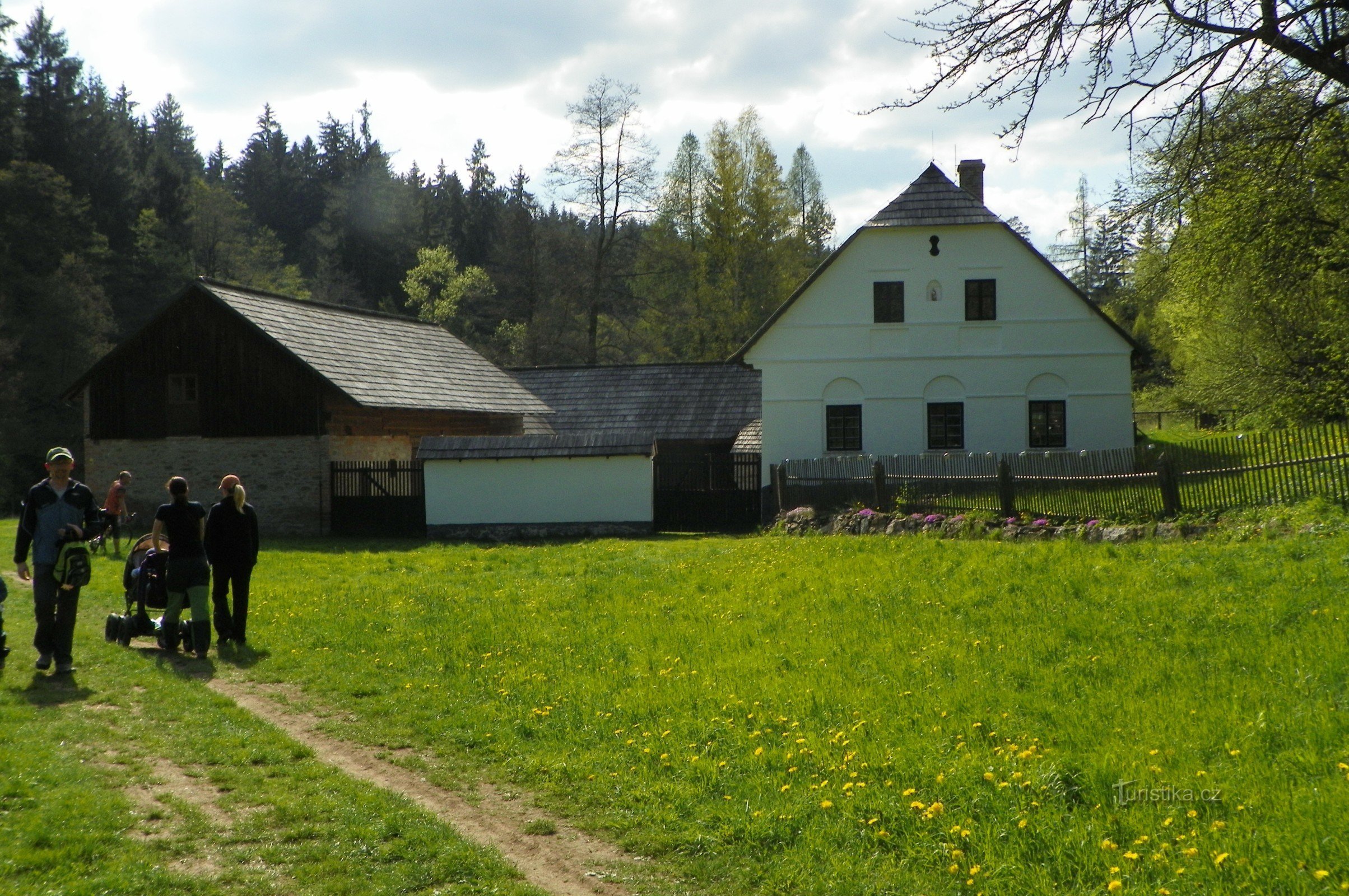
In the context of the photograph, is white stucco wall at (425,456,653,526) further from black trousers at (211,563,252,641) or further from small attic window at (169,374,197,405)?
A: black trousers at (211,563,252,641)

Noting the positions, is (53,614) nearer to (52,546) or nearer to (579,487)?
(52,546)

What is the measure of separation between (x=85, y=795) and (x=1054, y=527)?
14.0m

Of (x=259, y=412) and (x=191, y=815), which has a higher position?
(x=259, y=412)

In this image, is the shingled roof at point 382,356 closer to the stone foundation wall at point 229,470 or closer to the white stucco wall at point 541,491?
the stone foundation wall at point 229,470

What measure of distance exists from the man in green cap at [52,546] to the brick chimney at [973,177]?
27.2 m

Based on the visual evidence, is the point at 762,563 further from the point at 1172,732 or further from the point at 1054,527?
the point at 1172,732

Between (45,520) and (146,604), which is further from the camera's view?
(146,604)

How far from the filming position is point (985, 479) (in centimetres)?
1934

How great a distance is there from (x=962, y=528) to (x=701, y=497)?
9275 millimetres

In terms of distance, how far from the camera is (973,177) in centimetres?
3192

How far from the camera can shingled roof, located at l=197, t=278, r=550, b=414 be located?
28203 mm

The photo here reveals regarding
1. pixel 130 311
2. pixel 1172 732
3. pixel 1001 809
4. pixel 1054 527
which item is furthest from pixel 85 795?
pixel 130 311

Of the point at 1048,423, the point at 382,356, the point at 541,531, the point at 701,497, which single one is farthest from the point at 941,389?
the point at 382,356

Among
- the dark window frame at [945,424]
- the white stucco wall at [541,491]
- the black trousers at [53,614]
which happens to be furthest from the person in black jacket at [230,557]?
the dark window frame at [945,424]
